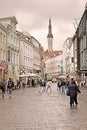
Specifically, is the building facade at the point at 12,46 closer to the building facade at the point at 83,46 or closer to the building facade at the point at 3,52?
the building facade at the point at 3,52

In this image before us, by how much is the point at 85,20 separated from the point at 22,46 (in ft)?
78.8

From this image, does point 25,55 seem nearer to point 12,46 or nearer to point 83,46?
point 12,46

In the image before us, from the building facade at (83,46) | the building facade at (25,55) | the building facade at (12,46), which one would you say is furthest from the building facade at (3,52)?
the building facade at (25,55)

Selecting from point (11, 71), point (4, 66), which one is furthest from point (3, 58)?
point (11, 71)

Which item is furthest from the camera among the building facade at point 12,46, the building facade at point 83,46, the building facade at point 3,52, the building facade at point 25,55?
the building facade at point 25,55

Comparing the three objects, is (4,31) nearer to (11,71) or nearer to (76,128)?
(11,71)

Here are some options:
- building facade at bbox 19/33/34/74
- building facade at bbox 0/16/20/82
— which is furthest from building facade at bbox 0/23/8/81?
building facade at bbox 19/33/34/74

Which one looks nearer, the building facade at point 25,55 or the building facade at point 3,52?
the building facade at point 3,52

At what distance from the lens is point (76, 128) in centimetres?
1236

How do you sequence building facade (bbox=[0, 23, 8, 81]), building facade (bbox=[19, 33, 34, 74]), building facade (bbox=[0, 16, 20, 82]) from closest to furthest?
building facade (bbox=[0, 23, 8, 81]), building facade (bbox=[0, 16, 20, 82]), building facade (bbox=[19, 33, 34, 74])

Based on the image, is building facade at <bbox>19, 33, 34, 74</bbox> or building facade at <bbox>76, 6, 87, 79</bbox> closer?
building facade at <bbox>76, 6, 87, 79</bbox>

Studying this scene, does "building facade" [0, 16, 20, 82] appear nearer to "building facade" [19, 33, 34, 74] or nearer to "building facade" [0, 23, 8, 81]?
"building facade" [0, 23, 8, 81]

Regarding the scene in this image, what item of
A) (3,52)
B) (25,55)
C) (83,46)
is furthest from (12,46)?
(25,55)

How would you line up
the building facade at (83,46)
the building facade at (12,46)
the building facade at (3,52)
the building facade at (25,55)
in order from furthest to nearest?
the building facade at (25,55), the building facade at (12,46), the building facade at (83,46), the building facade at (3,52)
